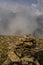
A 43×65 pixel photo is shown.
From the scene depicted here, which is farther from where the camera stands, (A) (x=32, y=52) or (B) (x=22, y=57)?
(A) (x=32, y=52)

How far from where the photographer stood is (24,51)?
67.8 m

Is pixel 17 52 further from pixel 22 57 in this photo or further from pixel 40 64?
pixel 40 64

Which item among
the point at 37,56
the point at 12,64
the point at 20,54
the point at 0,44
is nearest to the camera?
the point at 12,64

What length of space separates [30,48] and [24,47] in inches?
126

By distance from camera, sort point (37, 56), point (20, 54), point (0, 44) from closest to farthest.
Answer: point (20, 54) → point (37, 56) → point (0, 44)

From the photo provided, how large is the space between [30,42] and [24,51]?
5663 millimetres

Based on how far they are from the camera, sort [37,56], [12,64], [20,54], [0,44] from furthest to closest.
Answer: [0,44], [37,56], [20,54], [12,64]

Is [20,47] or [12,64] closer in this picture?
[12,64]

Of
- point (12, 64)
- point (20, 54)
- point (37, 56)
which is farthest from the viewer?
point (37, 56)

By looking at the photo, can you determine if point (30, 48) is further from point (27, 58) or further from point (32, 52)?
point (27, 58)

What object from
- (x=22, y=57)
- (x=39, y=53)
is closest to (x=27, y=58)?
(x=22, y=57)

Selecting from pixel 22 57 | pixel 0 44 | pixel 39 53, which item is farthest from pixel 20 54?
pixel 0 44

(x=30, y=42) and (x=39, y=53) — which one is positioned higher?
(x=30, y=42)

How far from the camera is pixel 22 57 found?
63.9 m
